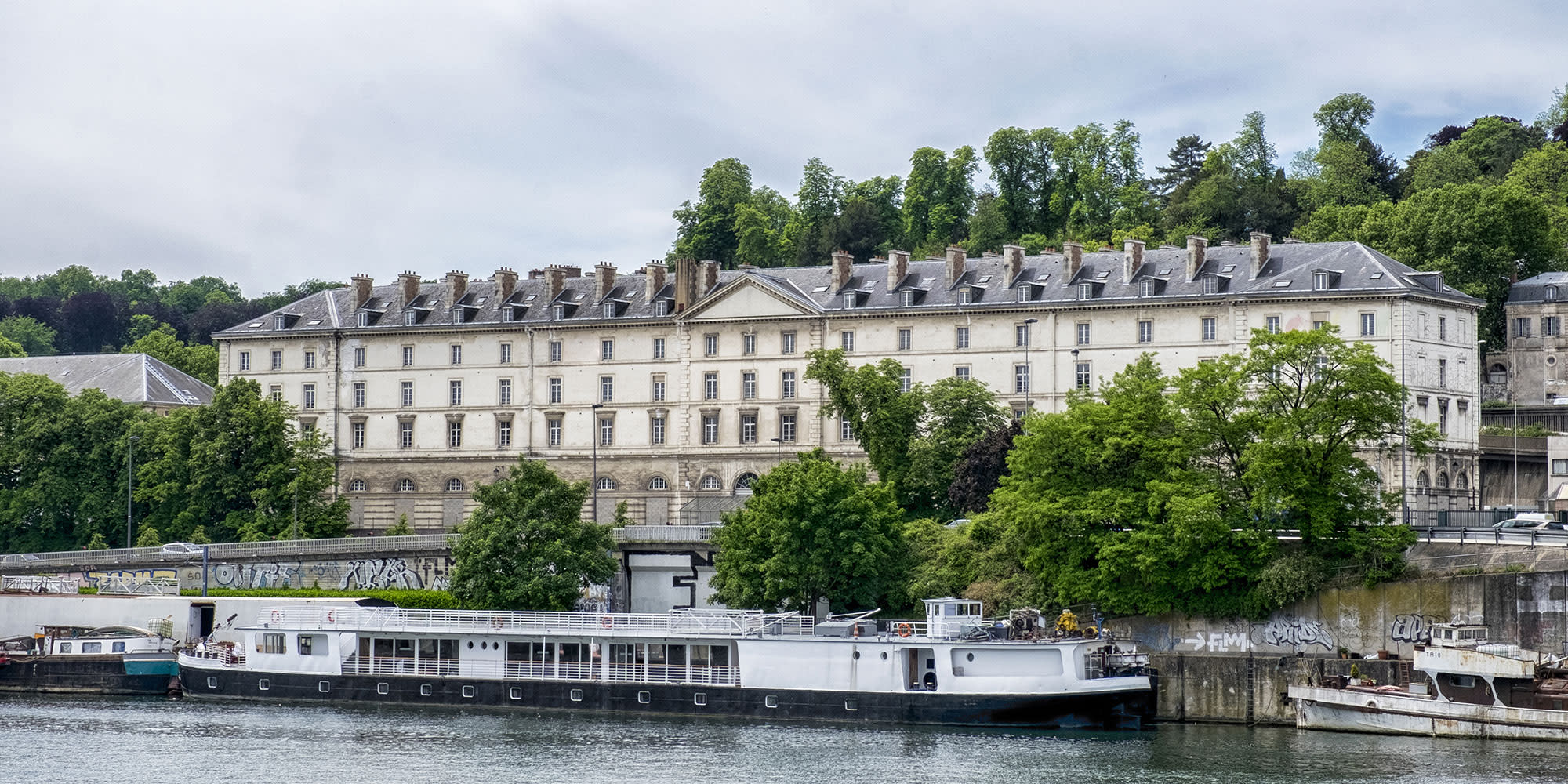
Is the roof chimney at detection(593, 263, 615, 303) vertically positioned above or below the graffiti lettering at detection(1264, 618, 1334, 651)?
above

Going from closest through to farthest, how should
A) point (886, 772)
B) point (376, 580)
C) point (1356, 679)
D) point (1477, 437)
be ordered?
point (886, 772), point (1356, 679), point (376, 580), point (1477, 437)

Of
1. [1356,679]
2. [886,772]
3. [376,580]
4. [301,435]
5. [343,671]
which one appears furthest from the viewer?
[301,435]

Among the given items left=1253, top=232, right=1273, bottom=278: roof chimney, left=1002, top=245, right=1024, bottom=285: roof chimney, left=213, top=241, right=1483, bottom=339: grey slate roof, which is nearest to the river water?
left=213, top=241, right=1483, bottom=339: grey slate roof

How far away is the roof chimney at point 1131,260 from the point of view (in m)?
94.4

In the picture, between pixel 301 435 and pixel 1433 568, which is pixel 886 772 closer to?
pixel 1433 568

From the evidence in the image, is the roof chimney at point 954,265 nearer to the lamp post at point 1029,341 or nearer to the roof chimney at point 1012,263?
the roof chimney at point 1012,263

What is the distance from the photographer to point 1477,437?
93.4 metres

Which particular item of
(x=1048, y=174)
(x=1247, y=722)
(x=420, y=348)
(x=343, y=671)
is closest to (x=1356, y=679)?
(x=1247, y=722)

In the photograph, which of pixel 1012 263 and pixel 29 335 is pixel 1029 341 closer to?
pixel 1012 263

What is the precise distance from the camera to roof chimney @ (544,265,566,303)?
4178 inches

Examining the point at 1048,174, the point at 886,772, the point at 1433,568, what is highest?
the point at 1048,174

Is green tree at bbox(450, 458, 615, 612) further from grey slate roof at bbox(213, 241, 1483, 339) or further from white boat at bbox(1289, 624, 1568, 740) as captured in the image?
grey slate roof at bbox(213, 241, 1483, 339)

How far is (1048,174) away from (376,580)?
66.5 meters

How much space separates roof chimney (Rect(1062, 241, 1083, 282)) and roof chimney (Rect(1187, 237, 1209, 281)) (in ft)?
16.4
